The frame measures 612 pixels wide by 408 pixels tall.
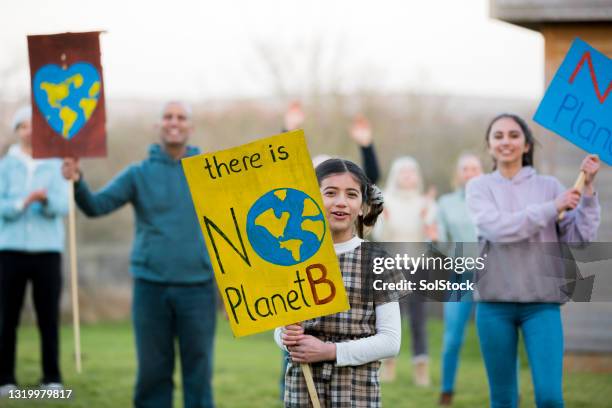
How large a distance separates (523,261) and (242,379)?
4.44 meters

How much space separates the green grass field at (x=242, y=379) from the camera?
24.5 feet

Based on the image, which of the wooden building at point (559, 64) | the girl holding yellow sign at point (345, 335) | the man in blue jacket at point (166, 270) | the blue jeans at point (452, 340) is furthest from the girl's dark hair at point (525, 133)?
the wooden building at point (559, 64)

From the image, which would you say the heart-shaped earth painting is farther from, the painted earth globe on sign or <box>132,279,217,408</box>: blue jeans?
the painted earth globe on sign

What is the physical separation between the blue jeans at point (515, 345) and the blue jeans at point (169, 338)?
5.74ft

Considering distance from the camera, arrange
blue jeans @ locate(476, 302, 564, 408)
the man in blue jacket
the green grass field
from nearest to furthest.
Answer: blue jeans @ locate(476, 302, 564, 408)
the man in blue jacket
the green grass field

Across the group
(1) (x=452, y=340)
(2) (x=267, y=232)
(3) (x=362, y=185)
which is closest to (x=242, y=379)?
(1) (x=452, y=340)

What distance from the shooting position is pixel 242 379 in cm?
896

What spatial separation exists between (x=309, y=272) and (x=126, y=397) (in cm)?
419

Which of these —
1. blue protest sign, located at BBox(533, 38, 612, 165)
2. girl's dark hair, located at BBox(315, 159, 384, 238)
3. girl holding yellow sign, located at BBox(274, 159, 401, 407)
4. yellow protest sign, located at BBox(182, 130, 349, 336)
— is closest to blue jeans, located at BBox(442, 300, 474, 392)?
blue protest sign, located at BBox(533, 38, 612, 165)

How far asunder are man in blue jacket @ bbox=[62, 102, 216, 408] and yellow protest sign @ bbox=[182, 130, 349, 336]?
2.29 meters

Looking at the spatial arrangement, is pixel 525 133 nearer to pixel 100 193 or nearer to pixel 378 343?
pixel 378 343

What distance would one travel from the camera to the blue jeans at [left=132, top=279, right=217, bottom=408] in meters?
6.02

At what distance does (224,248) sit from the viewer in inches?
149

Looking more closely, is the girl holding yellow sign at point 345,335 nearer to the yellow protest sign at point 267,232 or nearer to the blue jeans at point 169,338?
the yellow protest sign at point 267,232
